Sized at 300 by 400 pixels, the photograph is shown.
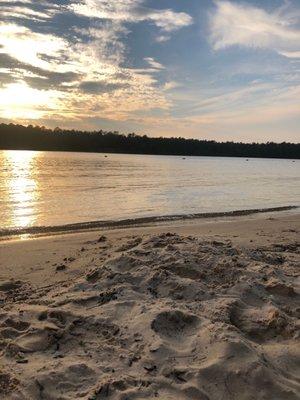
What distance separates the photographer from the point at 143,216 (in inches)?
609

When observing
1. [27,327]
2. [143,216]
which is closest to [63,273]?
[27,327]

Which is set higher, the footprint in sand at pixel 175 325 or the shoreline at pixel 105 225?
the footprint in sand at pixel 175 325

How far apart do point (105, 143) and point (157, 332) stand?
149 metres

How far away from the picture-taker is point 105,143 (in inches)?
5945

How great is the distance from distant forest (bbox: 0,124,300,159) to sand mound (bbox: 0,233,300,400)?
14588 cm

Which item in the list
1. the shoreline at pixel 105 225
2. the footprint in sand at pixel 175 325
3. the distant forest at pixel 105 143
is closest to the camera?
the footprint in sand at pixel 175 325

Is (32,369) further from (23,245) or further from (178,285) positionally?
(23,245)

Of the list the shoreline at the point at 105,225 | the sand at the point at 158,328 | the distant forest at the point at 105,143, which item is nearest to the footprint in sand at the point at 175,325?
the sand at the point at 158,328

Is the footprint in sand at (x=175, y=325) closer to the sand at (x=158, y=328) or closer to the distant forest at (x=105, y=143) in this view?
the sand at (x=158, y=328)

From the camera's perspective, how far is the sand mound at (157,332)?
338 cm

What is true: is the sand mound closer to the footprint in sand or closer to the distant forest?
the footprint in sand

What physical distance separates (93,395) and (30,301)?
2.22 meters

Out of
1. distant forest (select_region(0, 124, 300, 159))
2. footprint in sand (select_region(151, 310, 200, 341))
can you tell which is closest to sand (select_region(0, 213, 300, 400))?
footprint in sand (select_region(151, 310, 200, 341))

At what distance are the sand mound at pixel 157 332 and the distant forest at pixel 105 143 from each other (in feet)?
479
